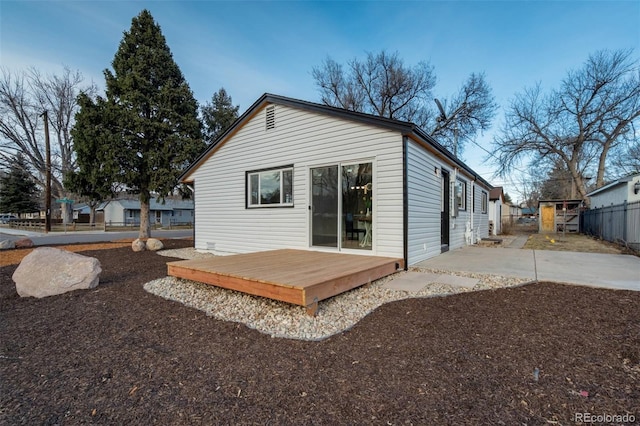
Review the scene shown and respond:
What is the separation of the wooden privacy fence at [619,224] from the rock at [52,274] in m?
12.5

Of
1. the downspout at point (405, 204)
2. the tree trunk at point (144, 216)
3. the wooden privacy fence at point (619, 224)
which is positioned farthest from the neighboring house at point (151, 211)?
the wooden privacy fence at point (619, 224)

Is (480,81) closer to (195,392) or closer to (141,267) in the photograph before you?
(141,267)

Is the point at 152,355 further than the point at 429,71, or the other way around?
the point at 429,71

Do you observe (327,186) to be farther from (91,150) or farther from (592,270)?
(91,150)

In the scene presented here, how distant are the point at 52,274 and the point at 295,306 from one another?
12.1 feet

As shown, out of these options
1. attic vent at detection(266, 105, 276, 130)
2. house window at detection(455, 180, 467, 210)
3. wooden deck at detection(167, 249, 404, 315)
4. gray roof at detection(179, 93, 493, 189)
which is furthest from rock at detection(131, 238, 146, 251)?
house window at detection(455, 180, 467, 210)

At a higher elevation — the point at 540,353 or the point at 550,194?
the point at 550,194

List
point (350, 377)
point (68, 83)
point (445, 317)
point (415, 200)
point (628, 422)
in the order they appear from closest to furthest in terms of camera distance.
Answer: point (628, 422), point (350, 377), point (445, 317), point (415, 200), point (68, 83)

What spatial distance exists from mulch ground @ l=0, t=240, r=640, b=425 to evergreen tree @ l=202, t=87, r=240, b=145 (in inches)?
714

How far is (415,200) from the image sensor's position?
568 cm

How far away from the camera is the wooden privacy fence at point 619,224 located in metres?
8.45

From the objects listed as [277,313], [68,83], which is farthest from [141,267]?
[68,83]

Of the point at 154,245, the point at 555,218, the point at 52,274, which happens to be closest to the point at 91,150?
the point at 154,245

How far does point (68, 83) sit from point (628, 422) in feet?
96.6
